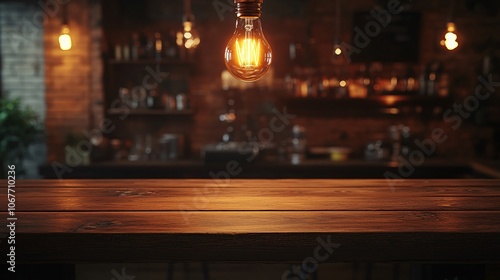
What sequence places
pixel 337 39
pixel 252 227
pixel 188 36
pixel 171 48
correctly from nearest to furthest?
pixel 252 227, pixel 188 36, pixel 337 39, pixel 171 48

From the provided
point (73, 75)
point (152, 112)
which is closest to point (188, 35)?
point (152, 112)

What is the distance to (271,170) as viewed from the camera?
15.7 ft

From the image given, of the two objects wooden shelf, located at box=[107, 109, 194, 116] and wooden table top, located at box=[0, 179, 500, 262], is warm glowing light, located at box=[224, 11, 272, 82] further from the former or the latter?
wooden shelf, located at box=[107, 109, 194, 116]

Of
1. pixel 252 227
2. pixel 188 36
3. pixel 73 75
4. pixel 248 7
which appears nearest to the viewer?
pixel 252 227

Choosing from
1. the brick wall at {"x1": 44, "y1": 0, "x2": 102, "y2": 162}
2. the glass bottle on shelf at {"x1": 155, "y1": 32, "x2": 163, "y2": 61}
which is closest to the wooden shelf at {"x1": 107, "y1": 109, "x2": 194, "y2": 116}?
the brick wall at {"x1": 44, "y1": 0, "x2": 102, "y2": 162}

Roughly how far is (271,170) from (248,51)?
2830 mm

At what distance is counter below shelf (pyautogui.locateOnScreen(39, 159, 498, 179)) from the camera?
15.5 ft

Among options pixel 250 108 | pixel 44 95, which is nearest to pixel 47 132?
pixel 44 95

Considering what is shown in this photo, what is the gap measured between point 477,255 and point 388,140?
382 cm

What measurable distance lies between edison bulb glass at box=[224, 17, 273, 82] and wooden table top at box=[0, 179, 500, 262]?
20.2 inches

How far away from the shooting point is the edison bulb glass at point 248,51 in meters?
2.02

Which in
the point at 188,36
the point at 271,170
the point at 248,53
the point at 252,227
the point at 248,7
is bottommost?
the point at 271,170

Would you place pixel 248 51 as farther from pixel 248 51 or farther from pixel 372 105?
pixel 372 105

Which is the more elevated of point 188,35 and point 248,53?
point 188,35
